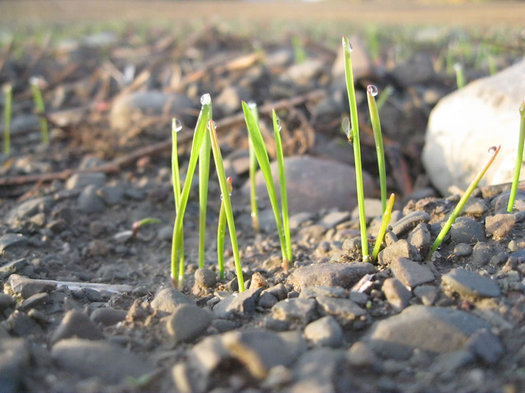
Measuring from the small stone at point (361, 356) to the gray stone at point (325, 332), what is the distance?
0.05 meters

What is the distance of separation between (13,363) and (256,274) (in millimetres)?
600

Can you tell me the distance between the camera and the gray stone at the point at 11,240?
4.96 feet

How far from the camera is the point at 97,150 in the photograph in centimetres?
260

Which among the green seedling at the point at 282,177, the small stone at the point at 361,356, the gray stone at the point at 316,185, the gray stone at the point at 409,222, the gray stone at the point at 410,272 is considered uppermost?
the green seedling at the point at 282,177

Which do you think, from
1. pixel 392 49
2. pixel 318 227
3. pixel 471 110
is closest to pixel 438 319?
pixel 318 227

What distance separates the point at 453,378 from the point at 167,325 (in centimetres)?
54

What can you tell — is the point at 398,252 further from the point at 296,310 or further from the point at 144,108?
the point at 144,108

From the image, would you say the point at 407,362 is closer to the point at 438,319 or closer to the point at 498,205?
the point at 438,319

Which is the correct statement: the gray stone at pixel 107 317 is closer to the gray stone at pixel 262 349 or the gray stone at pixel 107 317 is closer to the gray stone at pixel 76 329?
the gray stone at pixel 76 329

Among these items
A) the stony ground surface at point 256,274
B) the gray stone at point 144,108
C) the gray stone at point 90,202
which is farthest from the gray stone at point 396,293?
the gray stone at point 144,108

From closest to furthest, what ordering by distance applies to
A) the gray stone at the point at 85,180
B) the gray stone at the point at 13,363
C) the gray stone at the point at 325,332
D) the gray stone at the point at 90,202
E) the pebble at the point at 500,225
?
the gray stone at the point at 13,363 < the gray stone at the point at 325,332 < the pebble at the point at 500,225 < the gray stone at the point at 90,202 < the gray stone at the point at 85,180

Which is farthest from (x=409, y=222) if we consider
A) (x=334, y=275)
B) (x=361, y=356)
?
(x=361, y=356)

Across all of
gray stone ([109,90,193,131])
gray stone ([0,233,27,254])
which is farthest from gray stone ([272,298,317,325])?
gray stone ([109,90,193,131])

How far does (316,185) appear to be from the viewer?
2029mm
